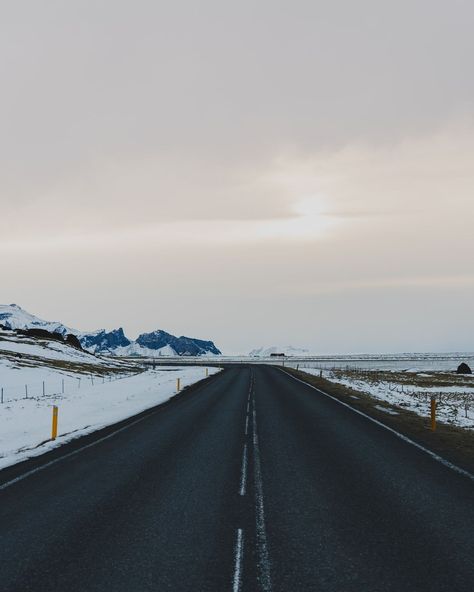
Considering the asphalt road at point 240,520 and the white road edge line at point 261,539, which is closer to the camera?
the white road edge line at point 261,539

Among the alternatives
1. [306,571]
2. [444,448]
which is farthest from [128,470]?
[444,448]

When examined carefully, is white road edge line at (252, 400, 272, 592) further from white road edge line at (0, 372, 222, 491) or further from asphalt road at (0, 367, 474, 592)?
white road edge line at (0, 372, 222, 491)

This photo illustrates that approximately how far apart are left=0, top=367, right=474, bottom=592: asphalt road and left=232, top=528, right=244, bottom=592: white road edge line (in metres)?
0.03

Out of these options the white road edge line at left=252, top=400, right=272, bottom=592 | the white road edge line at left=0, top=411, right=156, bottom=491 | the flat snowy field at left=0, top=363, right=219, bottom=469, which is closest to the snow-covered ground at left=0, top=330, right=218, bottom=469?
the flat snowy field at left=0, top=363, right=219, bottom=469

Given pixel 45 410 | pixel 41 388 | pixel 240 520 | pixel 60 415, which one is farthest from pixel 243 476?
pixel 41 388

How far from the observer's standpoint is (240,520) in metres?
8.82

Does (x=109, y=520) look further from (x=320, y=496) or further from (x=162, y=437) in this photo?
(x=162, y=437)

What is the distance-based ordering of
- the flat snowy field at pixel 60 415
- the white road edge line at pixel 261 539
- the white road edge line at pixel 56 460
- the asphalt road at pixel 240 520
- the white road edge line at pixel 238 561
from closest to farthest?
the white road edge line at pixel 238 561 < the white road edge line at pixel 261 539 < the asphalt road at pixel 240 520 < the white road edge line at pixel 56 460 < the flat snowy field at pixel 60 415

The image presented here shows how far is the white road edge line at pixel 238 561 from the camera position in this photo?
6268 mm

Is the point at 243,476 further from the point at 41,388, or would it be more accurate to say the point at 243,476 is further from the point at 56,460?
the point at 41,388

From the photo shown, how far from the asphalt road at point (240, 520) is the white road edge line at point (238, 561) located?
0.03 meters

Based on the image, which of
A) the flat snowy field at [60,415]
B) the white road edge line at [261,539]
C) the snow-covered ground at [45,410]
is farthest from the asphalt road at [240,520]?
the snow-covered ground at [45,410]

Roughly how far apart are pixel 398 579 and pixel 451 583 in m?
0.66

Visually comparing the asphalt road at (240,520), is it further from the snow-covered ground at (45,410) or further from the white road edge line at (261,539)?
the snow-covered ground at (45,410)
